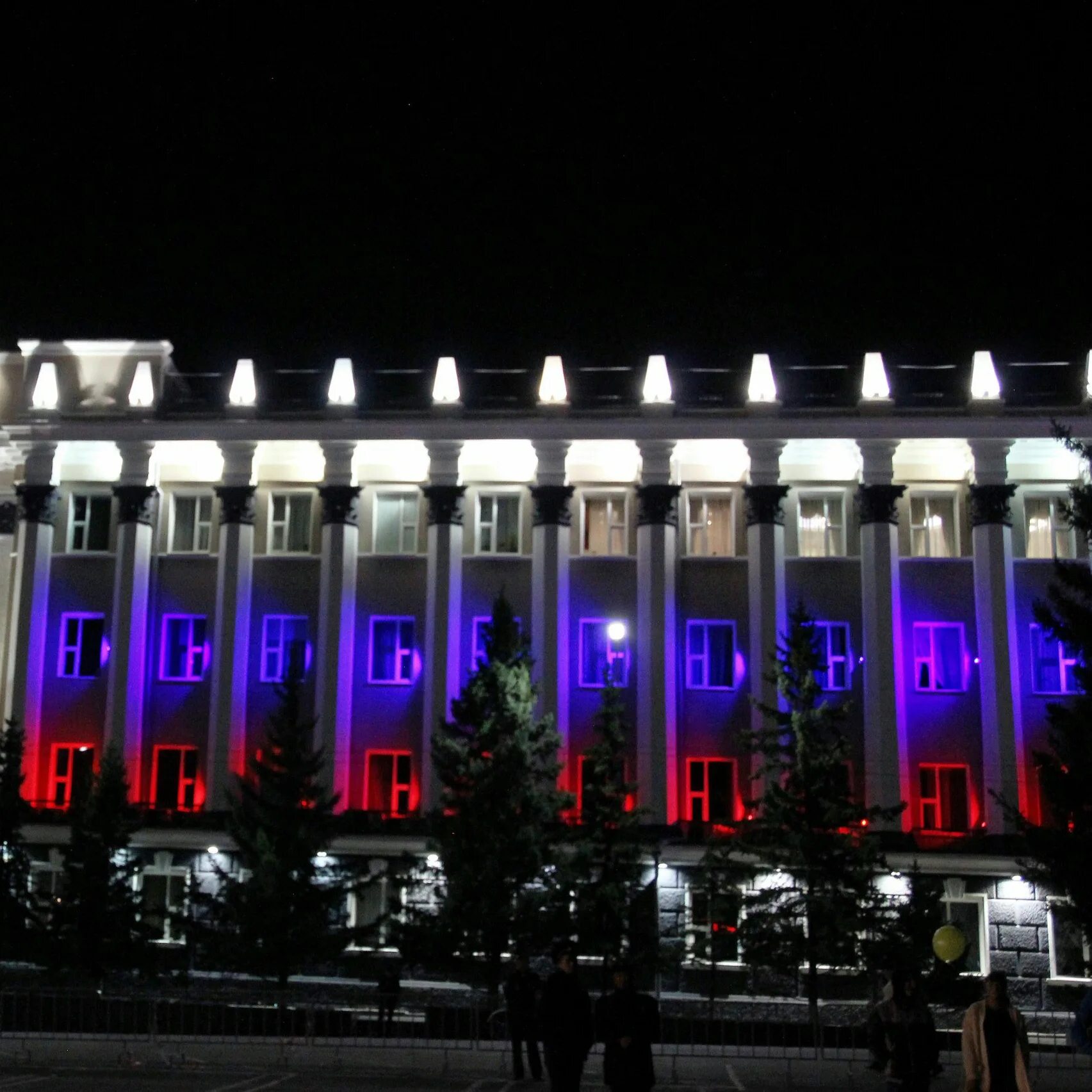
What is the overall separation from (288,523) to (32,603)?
7.65 meters

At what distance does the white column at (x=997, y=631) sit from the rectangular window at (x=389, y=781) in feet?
51.7

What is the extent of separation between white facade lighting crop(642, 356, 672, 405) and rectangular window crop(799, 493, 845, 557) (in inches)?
197

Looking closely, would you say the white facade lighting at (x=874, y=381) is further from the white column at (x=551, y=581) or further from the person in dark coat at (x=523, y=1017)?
the person in dark coat at (x=523, y=1017)

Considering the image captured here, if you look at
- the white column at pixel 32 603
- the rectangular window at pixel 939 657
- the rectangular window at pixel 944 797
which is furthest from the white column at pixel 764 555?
the white column at pixel 32 603

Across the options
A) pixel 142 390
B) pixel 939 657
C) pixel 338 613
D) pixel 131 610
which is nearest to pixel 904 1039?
pixel 939 657

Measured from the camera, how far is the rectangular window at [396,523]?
43.9 meters

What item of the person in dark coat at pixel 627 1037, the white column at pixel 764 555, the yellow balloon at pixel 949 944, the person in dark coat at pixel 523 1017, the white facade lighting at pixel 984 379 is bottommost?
the person in dark coat at pixel 523 1017

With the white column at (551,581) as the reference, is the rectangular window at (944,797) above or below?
below

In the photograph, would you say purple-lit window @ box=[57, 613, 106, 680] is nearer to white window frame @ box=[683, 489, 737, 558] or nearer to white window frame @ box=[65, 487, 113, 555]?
white window frame @ box=[65, 487, 113, 555]

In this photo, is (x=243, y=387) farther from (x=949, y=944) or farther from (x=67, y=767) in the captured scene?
(x=949, y=944)

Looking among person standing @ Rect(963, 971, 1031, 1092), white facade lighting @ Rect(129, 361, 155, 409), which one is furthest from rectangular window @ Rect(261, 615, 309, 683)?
person standing @ Rect(963, 971, 1031, 1092)

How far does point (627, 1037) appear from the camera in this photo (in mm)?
11828

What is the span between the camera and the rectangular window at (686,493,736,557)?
142 feet

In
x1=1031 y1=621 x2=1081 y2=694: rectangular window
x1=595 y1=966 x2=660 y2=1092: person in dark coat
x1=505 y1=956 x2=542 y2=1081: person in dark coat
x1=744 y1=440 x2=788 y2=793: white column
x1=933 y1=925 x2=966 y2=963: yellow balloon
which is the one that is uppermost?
x1=744 y1=440 x2=788 y2=793: white column
